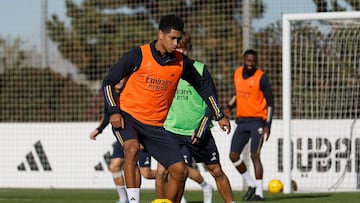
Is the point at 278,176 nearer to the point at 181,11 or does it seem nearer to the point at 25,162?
the point at 25,162

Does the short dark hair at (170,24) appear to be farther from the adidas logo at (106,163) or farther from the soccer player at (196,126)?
the adidas logo at (106,163)

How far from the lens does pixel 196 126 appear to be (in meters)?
13.5

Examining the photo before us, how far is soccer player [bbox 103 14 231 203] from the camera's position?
36.7 feet

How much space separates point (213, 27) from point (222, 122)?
1822cm

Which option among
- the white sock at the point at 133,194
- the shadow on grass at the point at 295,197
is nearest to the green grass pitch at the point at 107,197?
the shadow on grass at the point at 295,197

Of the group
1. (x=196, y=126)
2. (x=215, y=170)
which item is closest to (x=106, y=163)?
(x=196, y=126)

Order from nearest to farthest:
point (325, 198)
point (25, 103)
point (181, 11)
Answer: point (325, 198) → point (25, 103) → point (181, 11)

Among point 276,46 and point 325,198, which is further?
point 276,46

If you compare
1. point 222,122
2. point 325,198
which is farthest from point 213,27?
point 222,122

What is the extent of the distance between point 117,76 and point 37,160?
12492 millimetres

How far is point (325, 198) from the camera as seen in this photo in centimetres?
1733

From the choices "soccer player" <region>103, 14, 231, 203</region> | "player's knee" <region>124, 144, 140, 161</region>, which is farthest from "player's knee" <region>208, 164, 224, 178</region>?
"player's knee" <region>124, 144, 140, 161</region>

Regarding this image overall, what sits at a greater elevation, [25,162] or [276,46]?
[276,46]

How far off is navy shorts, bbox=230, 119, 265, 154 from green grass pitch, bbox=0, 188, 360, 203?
0.87m
